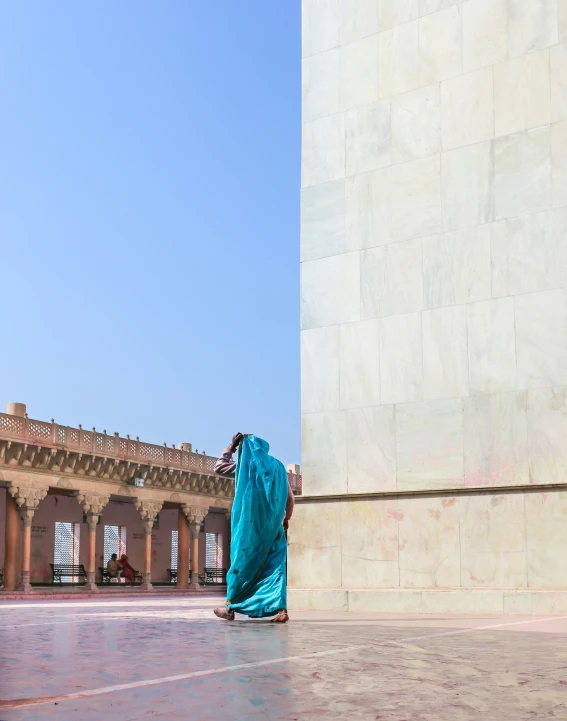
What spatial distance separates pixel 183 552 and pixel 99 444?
20.2 feet

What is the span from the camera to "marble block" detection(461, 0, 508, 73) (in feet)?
28.9

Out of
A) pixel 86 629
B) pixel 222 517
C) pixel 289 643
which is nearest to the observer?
pixel 289 643

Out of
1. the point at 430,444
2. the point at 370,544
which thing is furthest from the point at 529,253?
the point at 370,544

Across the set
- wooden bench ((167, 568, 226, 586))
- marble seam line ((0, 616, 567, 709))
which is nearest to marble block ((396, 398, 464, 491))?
marble seam line ((0, 616, 567, 709))

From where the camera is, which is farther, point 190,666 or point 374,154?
point 374,154

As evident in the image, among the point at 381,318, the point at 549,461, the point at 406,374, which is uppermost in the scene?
the point at 381,318

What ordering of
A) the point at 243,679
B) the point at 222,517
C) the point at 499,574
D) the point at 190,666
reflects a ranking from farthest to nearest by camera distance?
the point at 222,517 < the point at 499,574 < the point at 190,666 < the point at 243,679

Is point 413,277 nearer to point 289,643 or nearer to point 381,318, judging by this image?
point 381,318

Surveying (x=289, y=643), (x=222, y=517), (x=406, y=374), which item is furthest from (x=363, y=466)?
(x=222, y=517)

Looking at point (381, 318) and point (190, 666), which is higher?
point (381, 318)

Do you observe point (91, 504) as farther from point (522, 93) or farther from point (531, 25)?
point (531, 25)

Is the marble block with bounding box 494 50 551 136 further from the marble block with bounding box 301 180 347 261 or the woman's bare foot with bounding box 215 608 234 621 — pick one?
the woman's bare foot with bounding box 215 608 234 621

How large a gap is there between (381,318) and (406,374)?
604mm

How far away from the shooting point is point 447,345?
28.2ft
